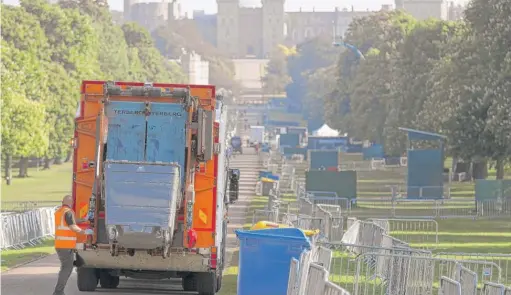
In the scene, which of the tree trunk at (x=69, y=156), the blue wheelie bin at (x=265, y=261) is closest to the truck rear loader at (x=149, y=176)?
the blue wheelie bin at (x=265, y=261)

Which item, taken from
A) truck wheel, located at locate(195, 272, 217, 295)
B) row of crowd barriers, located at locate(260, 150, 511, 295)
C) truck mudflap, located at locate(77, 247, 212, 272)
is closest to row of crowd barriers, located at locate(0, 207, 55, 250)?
row of crowd barriers, located at locate(260, 150, 511, 295)

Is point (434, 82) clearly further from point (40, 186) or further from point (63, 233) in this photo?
point (63, 233)

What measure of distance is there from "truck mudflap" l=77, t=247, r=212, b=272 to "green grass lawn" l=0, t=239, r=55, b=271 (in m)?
6.98

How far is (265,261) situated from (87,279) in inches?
163

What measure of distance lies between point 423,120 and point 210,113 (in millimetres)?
51325

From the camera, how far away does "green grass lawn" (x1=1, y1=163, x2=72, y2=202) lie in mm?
67312

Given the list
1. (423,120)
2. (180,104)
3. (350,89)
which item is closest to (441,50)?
(423,120)

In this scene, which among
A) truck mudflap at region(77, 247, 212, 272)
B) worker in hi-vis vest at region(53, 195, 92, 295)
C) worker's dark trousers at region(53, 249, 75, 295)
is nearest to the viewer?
worker in hi-vis vest at region(53, 195, 92, 295)

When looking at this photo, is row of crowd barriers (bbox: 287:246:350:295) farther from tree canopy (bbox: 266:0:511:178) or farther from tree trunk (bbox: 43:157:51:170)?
tree trunk (bbox: 43:157:51:170)

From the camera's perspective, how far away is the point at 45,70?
318 feet

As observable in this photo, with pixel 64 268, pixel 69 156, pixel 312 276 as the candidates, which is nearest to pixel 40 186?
pixel 69 156

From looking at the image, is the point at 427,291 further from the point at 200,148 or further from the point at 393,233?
the point at 393,233

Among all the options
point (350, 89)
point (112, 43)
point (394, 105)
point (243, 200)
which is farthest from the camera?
point (112, 43)

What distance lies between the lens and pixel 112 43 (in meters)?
136
